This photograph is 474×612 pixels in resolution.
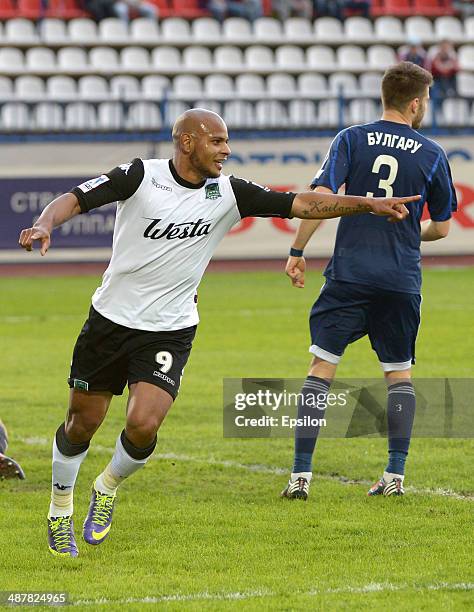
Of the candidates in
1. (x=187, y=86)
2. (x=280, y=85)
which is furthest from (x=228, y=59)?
(x=187, y=86)

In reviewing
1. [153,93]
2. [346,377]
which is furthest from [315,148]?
[346,377]

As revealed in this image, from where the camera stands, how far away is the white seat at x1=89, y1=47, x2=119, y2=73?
25312 mm

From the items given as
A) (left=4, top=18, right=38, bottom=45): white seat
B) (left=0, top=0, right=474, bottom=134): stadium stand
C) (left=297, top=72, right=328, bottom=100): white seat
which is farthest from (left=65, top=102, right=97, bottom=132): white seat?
(left=297, top=72, right=328, bottom=100): white seat

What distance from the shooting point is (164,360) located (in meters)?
5.41

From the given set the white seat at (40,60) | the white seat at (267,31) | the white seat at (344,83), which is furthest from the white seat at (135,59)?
the white seat at (344,83)

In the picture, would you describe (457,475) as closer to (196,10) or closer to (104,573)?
(104,573)

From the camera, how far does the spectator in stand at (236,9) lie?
87.3 ft

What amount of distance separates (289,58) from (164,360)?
21543 millimetres

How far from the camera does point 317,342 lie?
21.5ft

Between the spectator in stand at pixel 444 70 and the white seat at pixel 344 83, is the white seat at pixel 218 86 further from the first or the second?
the spectator in stand at pixel 444 70

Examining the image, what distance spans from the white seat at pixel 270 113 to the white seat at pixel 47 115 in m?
3.87

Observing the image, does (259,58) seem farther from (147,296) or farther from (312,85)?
(147,296)

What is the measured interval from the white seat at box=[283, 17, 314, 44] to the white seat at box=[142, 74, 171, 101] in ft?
10.8

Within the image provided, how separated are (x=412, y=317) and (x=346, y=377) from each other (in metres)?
4.01
